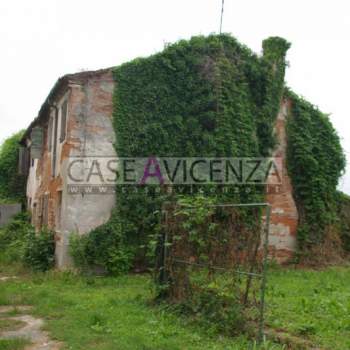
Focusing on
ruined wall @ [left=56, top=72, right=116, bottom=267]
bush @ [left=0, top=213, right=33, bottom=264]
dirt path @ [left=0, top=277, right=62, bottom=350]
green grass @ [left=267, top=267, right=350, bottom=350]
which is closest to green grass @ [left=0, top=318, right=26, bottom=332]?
dirt path @ [left=0, top=277, right=62, bottom=350]

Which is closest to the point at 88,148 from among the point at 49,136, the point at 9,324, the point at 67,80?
the point at 67,80

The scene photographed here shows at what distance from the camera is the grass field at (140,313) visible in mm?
5996

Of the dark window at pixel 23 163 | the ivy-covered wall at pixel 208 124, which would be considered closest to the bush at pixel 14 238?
the dark window at pixel 23 163

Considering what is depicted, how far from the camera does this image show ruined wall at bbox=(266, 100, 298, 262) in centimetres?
1382

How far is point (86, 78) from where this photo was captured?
12.1 meters

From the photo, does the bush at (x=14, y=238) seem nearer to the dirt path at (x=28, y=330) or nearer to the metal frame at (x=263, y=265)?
the dirt path at (x=28, y=330)

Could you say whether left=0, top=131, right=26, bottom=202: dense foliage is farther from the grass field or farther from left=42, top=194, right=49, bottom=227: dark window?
the grass field

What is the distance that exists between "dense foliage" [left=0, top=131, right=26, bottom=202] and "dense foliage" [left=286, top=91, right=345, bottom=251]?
509 inches

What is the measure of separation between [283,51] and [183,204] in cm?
875

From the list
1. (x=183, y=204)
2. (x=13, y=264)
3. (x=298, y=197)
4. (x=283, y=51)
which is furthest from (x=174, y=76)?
(x=13, y=264)

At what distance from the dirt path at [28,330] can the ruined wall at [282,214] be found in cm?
773

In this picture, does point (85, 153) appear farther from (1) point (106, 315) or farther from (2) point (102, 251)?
(1) point (106, 315)

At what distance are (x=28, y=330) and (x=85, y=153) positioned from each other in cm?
589

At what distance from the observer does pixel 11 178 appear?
22312 millimetres
